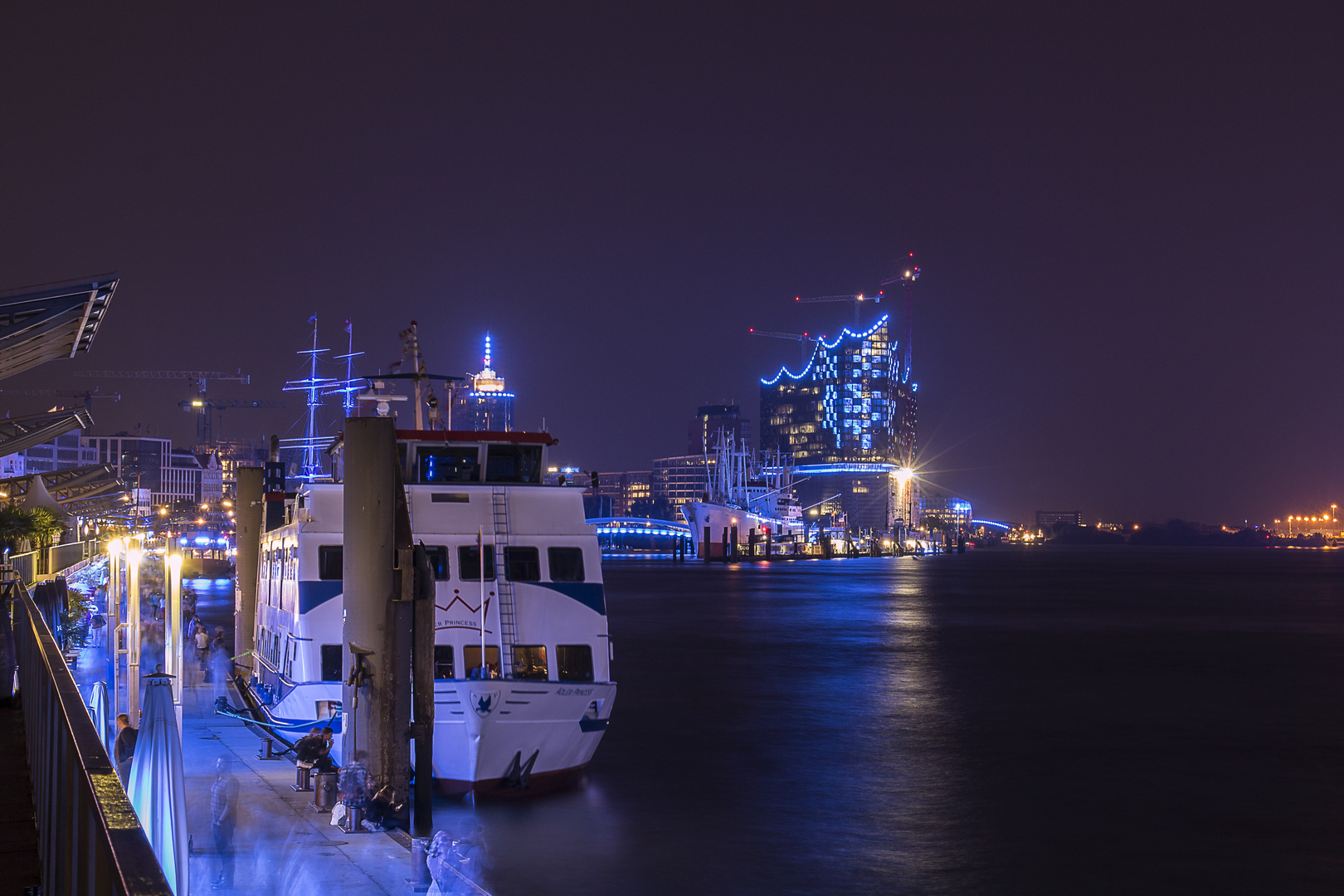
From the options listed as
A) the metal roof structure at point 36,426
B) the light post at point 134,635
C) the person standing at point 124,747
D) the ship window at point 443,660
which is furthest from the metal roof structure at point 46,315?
the metal roof structure at point 36,426

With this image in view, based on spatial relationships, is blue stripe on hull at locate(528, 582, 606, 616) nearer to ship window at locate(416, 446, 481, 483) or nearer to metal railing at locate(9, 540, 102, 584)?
ship window at locate(416, 446, 481, 483)

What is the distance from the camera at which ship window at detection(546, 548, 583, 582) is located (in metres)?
21.4

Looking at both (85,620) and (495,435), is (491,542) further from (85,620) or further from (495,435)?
(85,620)

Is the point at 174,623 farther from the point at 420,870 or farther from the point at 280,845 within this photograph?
the point at 420,870

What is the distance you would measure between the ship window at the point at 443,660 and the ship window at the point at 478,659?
0.80 ft

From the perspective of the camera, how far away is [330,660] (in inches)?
835

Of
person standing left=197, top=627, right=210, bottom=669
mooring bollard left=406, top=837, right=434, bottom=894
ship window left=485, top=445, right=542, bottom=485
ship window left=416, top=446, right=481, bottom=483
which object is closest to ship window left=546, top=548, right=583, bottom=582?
ship window left=485, top=445, right=542, bottom=485

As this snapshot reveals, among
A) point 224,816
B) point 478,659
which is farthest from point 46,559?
point 224,816

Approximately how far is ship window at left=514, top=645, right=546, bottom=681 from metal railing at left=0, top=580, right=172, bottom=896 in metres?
11.3

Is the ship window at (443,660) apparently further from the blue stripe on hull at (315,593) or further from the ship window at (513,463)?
the ship window at (513,463)

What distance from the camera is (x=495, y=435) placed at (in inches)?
891

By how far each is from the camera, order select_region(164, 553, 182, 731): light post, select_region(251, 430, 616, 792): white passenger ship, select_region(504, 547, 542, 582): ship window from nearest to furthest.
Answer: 1. select_region(251, 430, 616, 792): white passenger ship
2. select_region(504, 547, 542, 582): ship window
3. select_region(164, 553, 182, 731): light post

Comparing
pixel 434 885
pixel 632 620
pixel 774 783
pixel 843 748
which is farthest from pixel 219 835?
pixel 632 620

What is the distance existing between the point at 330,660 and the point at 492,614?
3.16 metres
